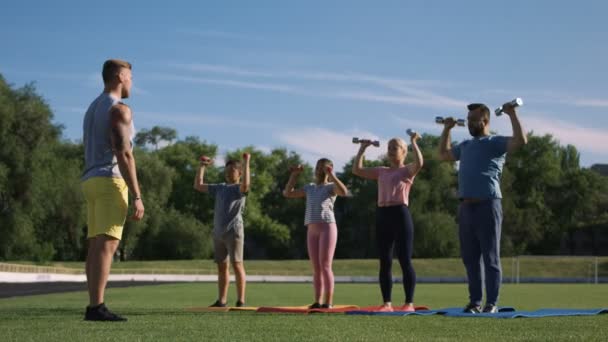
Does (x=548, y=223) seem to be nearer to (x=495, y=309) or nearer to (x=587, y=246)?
(x=587, y=246)

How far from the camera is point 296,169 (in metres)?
11.6

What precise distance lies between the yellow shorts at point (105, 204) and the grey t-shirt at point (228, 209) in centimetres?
405

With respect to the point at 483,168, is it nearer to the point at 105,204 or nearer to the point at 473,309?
the point at 473,309

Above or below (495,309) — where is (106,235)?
above

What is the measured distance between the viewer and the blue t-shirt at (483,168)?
29.8ft

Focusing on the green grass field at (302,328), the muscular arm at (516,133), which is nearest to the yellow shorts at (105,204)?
the green grass field at (302,328)

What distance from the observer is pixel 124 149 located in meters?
7.02

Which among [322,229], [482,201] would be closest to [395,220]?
[322,229]

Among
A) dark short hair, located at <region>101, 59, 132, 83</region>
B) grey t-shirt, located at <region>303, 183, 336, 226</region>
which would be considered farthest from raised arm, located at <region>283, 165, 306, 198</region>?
dark short hair, located at <region>101, 59, 132, 83</region>

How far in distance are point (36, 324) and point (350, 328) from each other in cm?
266

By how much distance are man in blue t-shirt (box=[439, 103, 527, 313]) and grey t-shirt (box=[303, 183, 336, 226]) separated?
2.07 metres

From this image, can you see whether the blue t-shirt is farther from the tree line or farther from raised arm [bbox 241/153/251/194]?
the tree line

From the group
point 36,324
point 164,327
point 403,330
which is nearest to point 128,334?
point 164,327

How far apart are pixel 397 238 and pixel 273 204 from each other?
8399 cm
